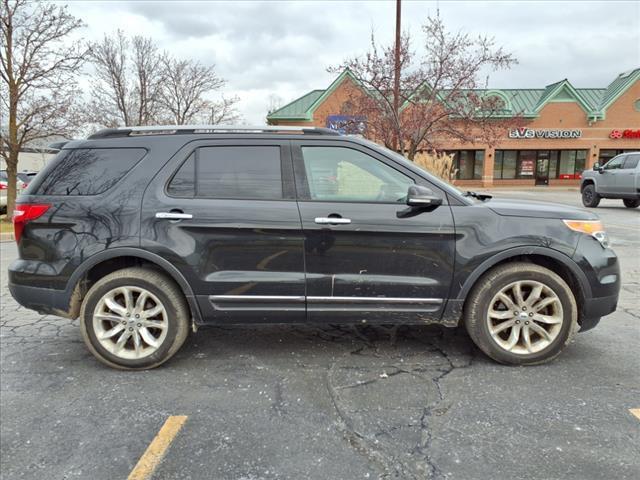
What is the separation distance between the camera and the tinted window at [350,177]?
3.50m

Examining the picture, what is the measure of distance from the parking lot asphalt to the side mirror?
1259mm

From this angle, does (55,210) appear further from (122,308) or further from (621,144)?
(621,144)

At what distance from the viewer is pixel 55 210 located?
3.51m

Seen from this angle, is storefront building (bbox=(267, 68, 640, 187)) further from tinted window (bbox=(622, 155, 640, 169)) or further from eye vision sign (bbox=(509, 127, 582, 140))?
tinted window (bbox=(622, 155, 640, 169))

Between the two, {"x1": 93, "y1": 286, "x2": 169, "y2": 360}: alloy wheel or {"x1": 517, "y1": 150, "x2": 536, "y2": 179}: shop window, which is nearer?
{"x1": 93, "y1": 286, "x2": 169, "y2": 360}: alloy wheel

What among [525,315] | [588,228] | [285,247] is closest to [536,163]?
[588,228]

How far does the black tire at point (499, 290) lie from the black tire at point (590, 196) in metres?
15.4

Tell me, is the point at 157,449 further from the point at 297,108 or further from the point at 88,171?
the point at 297,108

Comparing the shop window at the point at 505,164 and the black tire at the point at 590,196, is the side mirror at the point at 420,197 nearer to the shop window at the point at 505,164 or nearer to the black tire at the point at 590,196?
the black tire at the point at 590,196

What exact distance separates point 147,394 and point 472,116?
11966 millimetres

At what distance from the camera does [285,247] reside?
3443 mm

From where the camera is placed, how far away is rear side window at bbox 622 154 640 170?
1501 cm

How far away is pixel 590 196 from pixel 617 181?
1.56m

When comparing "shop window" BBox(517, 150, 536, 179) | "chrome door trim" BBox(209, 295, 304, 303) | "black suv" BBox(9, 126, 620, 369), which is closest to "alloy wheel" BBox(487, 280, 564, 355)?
"black suv" BBox(9, 126, 620, 369)
